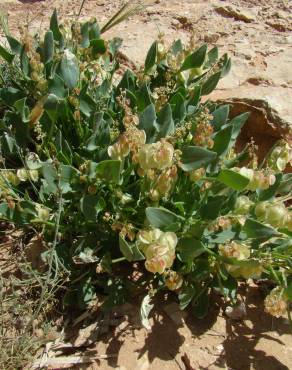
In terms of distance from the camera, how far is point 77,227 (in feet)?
6.84

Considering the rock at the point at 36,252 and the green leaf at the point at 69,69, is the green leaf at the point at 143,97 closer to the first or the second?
the green leaf at the point at 69,69

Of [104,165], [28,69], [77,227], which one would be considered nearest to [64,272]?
[77,227]

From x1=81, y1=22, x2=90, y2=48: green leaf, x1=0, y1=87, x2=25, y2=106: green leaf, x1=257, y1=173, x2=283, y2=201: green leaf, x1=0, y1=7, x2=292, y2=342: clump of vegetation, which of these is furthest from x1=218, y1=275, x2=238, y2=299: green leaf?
x1=81, y1=22, x2=90, y2=48: green leaf

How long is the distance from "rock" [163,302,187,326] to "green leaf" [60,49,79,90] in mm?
996

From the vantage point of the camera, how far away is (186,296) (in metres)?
1.98

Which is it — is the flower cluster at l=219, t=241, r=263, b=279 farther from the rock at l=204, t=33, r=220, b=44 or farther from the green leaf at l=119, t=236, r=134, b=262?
the rock at l=204, t=33, r=220, b=44

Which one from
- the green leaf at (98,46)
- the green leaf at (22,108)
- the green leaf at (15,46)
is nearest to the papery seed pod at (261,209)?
the green leaf at (22,108)

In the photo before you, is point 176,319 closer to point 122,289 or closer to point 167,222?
point 122,289

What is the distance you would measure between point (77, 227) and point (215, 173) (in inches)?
23.0

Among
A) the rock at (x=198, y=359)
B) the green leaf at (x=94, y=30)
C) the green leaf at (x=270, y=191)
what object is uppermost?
the green leaf at (x=94, y=30)

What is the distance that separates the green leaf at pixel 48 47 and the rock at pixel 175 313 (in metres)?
1.20

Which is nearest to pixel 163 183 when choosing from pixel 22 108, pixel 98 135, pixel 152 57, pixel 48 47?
pixel 98 135

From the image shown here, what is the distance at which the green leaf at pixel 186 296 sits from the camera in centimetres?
197

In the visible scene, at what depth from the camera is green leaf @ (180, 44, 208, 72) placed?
7.61ft
